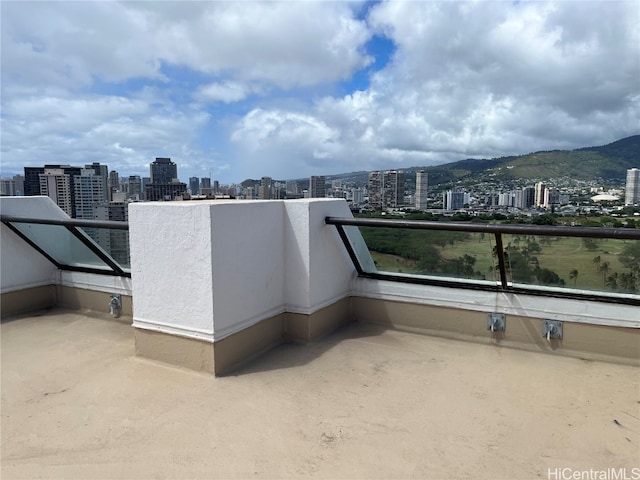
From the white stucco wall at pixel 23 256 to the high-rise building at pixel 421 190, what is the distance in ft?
26.9

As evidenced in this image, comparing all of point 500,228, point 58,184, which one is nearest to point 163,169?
point 58,184

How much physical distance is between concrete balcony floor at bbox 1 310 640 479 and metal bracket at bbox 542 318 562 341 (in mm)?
237

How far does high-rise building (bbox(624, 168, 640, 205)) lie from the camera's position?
10552 millimetres

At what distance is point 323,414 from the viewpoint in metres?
3.13

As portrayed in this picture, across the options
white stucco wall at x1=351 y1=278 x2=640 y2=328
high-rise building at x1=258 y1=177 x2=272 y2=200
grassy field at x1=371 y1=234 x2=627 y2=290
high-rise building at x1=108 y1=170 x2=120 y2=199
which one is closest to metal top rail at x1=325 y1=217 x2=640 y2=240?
grassy field at x1=371 y1=234 x2=627 y2=290

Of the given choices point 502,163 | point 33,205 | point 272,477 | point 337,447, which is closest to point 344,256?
point 337,447

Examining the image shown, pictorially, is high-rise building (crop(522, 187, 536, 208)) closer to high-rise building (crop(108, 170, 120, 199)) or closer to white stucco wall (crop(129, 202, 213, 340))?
white stucco wall (crop(129, 202, 213, 340))

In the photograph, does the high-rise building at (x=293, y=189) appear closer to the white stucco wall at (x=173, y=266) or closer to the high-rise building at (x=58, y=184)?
the white stucco wall at (x=173, y=266)

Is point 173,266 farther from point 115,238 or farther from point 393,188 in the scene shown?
point 393,188

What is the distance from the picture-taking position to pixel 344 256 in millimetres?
5145

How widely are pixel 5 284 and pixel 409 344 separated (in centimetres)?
552

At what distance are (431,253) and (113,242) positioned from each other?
400 centimetres

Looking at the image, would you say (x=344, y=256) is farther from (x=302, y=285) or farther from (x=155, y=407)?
(x=155, y=407)

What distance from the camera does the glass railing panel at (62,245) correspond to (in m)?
5.73
